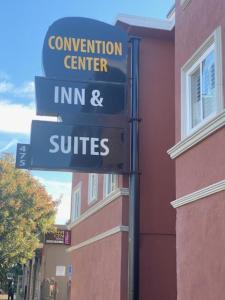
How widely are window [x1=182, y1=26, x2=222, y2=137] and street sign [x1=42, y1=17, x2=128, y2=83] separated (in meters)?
1.62

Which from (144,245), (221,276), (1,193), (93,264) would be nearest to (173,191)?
(144,245)

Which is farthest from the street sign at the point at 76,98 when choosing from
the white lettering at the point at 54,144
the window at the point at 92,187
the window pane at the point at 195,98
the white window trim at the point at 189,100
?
the window at the point at 92,187

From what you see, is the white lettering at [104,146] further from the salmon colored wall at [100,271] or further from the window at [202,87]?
the salmon colored wall at [100,271]

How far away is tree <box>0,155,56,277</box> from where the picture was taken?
29.3 m

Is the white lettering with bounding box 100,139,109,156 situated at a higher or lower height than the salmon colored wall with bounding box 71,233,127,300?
higher

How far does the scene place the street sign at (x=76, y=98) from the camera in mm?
9859

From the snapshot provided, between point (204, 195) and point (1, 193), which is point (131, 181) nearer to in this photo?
point (204, 195)

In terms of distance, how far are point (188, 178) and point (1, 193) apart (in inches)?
885

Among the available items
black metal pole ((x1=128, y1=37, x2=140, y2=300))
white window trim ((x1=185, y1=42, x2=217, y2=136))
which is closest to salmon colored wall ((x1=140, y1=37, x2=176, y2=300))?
black metal pole ((x1=128, y1=37, x2=140, y2=300))

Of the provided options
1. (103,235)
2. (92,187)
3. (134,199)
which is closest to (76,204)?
(92,187)

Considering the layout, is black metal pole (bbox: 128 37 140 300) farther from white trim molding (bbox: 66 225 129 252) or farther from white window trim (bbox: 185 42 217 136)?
white trim molding (bbox: 66 225 129 252)

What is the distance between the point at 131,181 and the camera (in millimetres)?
9766

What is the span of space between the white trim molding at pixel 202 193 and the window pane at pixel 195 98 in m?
1.27

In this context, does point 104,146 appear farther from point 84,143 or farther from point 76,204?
point 76,204
